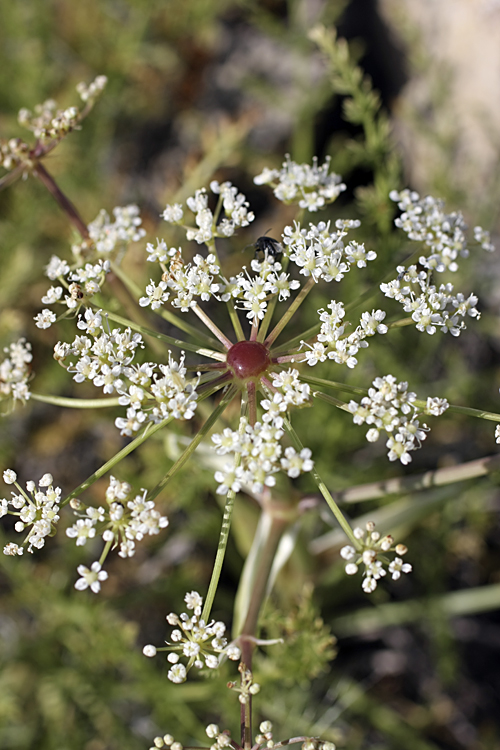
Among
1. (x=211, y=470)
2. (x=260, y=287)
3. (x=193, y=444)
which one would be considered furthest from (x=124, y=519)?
(x=211, y=470)

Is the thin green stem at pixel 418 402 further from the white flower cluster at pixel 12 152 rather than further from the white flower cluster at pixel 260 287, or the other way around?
the white flower cluster at pixel 12 152

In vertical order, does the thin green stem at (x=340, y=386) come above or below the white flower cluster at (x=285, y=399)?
above

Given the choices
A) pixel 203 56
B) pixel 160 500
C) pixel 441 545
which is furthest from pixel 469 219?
pixel 160 500

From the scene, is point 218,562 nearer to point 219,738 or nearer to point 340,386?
point 219,738

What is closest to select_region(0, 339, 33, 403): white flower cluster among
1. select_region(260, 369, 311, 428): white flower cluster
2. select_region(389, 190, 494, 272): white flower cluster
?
select_region(260, 369, 311, 428): white flower cluster

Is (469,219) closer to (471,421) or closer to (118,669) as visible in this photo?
(471,421)

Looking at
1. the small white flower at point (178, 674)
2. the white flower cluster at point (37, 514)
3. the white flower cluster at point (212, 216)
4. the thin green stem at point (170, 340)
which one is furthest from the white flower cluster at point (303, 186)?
the small white flower at point (178, 674)

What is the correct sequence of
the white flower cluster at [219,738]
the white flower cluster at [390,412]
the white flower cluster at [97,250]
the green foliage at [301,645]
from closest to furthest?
1. the white flower cluster at [219,738]
2. the white flower cluster at [390,412]
3. the white flower cluster at [97,250]
4. the green foliage at [301,645]
